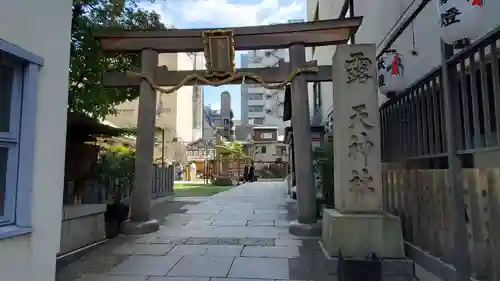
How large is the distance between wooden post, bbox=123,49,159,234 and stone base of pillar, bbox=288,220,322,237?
10.0 ft

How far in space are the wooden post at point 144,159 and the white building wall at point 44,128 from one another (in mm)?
3750

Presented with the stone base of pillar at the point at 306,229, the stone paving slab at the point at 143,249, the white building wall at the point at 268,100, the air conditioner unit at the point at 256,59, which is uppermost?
the air conditioner unit at the point at 256,59

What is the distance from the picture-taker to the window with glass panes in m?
3.04

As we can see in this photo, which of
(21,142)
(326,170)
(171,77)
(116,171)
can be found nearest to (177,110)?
(116,171)

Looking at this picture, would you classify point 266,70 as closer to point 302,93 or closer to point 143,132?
point 302,93

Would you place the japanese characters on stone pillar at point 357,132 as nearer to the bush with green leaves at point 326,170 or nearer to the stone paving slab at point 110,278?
the bush with green leaves at point 326,170

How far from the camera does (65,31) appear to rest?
3.85 m

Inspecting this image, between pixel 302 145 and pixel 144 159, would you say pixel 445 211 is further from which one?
pixel 144 159

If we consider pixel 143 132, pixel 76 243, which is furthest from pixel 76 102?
pixel 76 243

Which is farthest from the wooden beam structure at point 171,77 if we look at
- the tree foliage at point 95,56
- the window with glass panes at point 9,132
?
the window with glass panes at point 9,132

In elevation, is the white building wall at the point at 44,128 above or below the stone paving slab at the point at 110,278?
above

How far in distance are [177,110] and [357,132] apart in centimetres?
3367

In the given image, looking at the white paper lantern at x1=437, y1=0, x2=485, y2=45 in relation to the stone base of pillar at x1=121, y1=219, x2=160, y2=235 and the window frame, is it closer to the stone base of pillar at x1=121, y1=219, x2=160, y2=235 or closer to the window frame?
the window frame

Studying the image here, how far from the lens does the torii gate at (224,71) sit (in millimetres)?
7434
